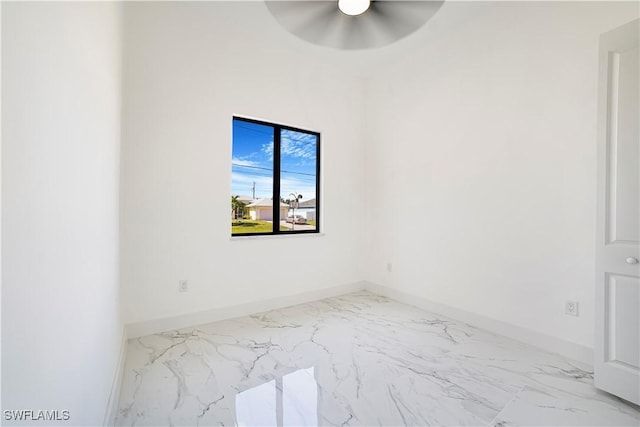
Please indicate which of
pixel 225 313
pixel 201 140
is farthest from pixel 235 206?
pixel 225 313

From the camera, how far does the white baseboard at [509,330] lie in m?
2.19

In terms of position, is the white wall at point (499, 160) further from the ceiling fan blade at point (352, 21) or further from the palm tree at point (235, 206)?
the palm tree at point (235, 206)

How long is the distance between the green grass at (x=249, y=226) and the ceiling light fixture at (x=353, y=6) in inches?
94.7

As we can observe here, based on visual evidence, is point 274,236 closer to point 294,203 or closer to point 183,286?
point 294,203

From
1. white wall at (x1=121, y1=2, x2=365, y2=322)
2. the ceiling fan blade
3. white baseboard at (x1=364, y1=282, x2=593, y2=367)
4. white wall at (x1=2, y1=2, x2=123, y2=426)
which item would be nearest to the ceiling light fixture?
the ceiling fan blade

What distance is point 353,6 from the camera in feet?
4.10

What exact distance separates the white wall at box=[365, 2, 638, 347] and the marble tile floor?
530 millimetres

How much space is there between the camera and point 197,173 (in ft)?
9.34

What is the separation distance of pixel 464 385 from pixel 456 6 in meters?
3.22

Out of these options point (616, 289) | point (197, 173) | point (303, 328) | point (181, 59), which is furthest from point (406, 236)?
point (181, 59)

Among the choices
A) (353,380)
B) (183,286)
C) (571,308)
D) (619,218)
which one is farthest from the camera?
(183,286)

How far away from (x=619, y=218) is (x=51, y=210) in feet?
8.85

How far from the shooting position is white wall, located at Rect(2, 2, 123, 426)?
20.5 inches

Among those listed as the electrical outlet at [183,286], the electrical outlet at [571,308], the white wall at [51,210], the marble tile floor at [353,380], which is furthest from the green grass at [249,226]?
the electrical outlet at [571,308]
